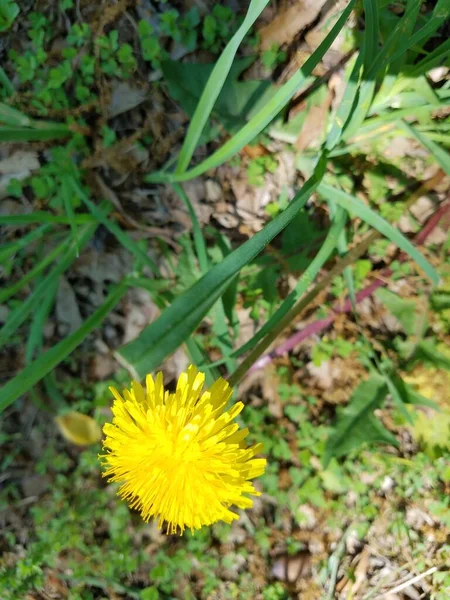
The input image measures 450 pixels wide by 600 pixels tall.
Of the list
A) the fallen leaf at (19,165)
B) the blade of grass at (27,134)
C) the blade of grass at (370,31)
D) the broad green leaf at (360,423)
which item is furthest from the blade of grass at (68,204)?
the broad green leaf at (360,423)

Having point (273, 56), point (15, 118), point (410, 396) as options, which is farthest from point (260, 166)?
point (410, 396)

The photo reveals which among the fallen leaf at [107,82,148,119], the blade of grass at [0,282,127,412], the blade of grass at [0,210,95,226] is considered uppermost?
the fallen leaf at [107,82,148,119]

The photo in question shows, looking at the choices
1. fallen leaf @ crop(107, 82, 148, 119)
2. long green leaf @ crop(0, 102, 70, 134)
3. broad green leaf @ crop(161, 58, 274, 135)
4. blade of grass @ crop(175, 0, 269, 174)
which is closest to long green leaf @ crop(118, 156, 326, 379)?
blade of grass @ crop(175, 0, 269, 174)

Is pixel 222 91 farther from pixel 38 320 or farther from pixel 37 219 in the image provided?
pixel 38 320

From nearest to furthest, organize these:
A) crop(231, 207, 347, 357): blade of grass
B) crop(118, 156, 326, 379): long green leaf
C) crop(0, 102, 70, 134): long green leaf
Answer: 1. crop(118, 156, 326, 379): long green leaf
2. crop(231, 207, 347, 357): blade of grass
3. crop(0, 102, 70, 134): long green leaf

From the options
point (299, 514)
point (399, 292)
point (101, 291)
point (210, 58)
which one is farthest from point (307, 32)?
point (299, 514)

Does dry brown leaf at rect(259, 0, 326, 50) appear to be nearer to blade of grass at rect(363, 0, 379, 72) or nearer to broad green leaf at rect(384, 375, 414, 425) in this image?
blade of grass at rect(363, 0, 379, 72)

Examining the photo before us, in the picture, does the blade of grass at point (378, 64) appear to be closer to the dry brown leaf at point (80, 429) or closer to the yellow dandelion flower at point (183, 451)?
the yellow dandelion flower at point (183, 451)
